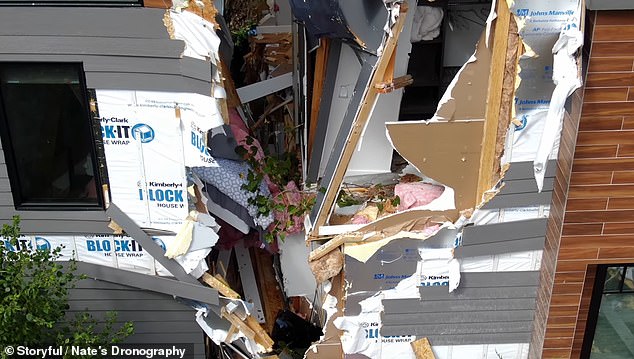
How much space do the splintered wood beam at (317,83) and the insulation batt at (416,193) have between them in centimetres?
124

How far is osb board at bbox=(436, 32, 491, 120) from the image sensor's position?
16.0 ft

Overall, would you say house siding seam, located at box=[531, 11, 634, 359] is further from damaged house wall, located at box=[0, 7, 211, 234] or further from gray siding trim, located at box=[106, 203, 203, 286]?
gray siding trim, located at box=[106, 203, 203, 286]

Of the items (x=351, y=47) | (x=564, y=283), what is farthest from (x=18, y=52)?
(x=564, y=283)

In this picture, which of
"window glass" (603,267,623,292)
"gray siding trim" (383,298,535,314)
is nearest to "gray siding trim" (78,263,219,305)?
"gray siding trim" (383,298,535,314)

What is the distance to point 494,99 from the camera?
16.3 ft

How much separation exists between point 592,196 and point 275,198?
9.95 ft

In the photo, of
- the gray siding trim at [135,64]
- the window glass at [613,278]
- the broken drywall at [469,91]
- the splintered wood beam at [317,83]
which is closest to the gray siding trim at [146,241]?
the gray siding trim at [135,64]

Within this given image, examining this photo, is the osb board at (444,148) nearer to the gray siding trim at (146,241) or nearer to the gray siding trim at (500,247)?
the gray siding trim at (500,247)

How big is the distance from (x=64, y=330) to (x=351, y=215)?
2786mm

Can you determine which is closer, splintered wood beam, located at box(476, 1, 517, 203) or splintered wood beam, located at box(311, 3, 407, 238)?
splintered wood beam, located at box(476, 1, 517, 203)

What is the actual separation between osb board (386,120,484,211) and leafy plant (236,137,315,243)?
1357mm

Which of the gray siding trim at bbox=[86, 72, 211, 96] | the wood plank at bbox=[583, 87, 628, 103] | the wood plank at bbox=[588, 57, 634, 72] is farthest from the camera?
the gray siding trim at bbox=[86, 72, 211, 96]

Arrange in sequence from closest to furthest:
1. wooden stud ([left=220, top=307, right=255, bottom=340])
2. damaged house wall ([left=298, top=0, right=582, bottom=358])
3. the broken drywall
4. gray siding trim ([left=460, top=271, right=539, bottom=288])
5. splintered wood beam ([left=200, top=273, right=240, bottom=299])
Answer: damaged house wall ([left=298, top=0, right=582, bottom=358])
the broken drywall
gray siding trim ([left=460, top=271, right=539, bottom=288])
splintered wood beam ([left=200, top=273, right=240, bottom=299])
wooden stud ([left=220, top=307, right=255, bottom=340])
